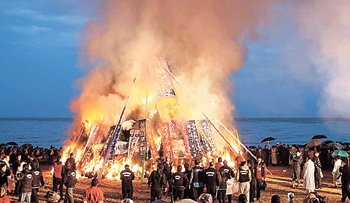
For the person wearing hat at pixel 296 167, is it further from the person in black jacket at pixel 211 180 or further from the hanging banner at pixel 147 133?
the hanging banner at pixel 147 133

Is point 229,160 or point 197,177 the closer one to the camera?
point 197,177

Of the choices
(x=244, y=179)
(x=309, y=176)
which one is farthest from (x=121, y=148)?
(x=309, y=176)

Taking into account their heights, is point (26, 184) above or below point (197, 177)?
below

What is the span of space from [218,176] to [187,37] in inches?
598

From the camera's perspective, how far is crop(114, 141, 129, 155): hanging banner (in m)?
22.7

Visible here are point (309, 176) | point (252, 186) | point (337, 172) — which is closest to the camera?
point (252, 186)

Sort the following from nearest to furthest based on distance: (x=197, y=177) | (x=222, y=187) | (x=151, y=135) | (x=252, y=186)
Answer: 1. (x=197, y=177)
2. (x=222, y=187)
3. (x=252, y=186)
4. (x=151, y=135)

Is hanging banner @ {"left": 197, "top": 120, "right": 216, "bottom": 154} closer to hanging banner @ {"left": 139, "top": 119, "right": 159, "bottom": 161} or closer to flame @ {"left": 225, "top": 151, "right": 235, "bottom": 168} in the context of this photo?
flame @ {"left": 225, "top": 151, "right": 235, "bottom": 168}

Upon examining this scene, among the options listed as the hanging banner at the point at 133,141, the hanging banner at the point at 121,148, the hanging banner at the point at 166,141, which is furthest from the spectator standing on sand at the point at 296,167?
the hanging banner at the point at 121,148

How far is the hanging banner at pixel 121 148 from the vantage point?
22.7 m

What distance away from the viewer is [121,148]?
22.9 m

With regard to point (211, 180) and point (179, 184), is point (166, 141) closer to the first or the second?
point (179, 184)

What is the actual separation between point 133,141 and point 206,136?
406 centimetres

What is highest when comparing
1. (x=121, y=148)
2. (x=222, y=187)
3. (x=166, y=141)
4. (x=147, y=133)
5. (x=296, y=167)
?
(x=147, y=133)
